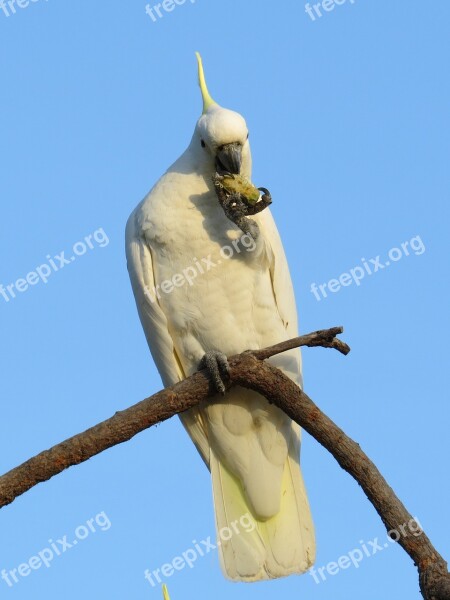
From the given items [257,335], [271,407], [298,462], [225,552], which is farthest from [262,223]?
[225,552]

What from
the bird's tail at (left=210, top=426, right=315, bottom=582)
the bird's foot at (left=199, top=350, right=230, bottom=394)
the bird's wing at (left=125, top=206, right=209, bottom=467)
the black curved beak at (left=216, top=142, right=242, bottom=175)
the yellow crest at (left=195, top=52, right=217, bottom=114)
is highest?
the yellow crest at (left=195, top=52, right=217, bottom=114)

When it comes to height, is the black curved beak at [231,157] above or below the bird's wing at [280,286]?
above

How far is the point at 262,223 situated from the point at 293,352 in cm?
71

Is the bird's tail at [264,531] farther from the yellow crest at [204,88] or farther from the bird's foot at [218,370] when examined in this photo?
the yellow crest at [204,88]

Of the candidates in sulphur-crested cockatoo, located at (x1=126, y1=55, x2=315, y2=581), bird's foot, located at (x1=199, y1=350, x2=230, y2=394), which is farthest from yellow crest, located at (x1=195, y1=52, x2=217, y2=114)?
bird's foot, located at (x1=199, y1=350, x2=230, y2=394)

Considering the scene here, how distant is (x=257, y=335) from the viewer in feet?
16.9

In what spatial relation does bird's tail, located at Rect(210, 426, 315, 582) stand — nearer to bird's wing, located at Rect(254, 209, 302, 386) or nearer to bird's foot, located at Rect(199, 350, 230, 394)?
bird's wing, located at Rect(254, 209, 302, 386)

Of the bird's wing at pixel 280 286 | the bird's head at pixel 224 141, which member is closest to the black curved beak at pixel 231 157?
the bird's head at pixel 224 141

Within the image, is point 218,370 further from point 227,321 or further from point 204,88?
point 204,88

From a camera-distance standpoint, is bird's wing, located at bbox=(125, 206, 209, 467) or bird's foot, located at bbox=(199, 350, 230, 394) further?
bird's wing, located at bbox=(125, 206, 209, 467)

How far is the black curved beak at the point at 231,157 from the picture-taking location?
5.04m

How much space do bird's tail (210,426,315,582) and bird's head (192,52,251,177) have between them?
147 cm

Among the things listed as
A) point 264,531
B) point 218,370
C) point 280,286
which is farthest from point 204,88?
point 264,531

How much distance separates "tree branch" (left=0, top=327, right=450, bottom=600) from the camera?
13.4 ft
